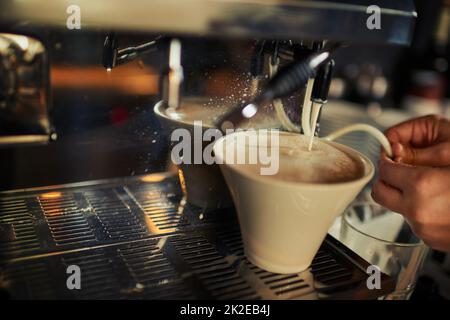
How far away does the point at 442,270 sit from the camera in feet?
2.53

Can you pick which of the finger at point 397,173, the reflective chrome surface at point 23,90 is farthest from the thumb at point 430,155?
the reflective chrome surface at point 23,90

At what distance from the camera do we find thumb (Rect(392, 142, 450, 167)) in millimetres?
681

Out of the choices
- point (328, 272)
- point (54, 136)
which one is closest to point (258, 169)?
point (328, 272)

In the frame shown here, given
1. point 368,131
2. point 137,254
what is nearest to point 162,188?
point 137,254

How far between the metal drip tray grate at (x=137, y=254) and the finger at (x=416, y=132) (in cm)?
23

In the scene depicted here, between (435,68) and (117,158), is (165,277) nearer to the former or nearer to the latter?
(117,158)

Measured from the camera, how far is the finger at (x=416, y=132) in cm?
72

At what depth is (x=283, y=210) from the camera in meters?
0.48

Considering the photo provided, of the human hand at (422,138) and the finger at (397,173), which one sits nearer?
the finger at (397,173)

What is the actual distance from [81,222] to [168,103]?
0.68 ft

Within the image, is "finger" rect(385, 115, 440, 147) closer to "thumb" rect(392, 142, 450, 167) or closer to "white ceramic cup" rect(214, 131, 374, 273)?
"thumb" rect(392, 142, 450, 167)

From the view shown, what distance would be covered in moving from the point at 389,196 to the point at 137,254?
1.07 feet

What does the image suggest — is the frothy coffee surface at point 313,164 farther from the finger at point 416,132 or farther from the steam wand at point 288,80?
the finger at point 416,132

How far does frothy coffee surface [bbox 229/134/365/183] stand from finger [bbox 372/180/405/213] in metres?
0.08
